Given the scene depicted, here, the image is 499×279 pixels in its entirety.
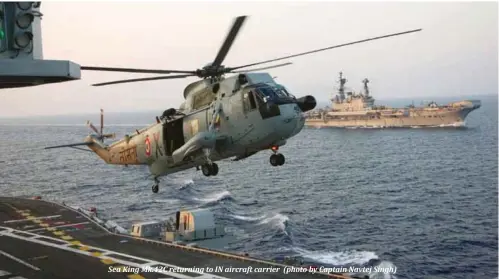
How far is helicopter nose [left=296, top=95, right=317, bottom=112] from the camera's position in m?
16.9

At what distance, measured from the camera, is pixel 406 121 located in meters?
136

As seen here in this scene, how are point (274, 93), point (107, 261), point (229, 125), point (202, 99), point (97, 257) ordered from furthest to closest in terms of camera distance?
point (97, 257)
point (107, 261)
point (202, 99)
point (229, 125)
point (274, 93)

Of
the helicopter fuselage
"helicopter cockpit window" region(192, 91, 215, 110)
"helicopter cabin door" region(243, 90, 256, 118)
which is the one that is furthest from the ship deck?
"helicopter cabin door" region(243, 90, 256, 118)

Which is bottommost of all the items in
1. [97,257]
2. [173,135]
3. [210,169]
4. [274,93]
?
[97,257]

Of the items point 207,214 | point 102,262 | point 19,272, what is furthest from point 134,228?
point 19,272

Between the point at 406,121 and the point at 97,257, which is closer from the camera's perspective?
the point at 97,257

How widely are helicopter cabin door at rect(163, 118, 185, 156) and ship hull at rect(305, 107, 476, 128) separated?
117489 mm

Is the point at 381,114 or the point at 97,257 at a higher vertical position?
the point at 381,114

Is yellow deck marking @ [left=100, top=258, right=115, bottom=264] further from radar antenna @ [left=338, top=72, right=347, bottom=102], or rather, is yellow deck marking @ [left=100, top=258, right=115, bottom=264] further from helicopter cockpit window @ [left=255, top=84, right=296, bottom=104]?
radar antenna @ [left=338, top=72, right=347, bottom=102]

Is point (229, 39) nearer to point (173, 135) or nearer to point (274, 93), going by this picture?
point (274, 93)

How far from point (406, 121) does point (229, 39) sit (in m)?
129

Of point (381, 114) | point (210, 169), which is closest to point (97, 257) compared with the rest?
point (210, 169)

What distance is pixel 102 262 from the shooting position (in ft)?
74.3

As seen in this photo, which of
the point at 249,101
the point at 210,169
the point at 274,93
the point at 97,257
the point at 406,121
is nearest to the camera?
the point at 274,93
